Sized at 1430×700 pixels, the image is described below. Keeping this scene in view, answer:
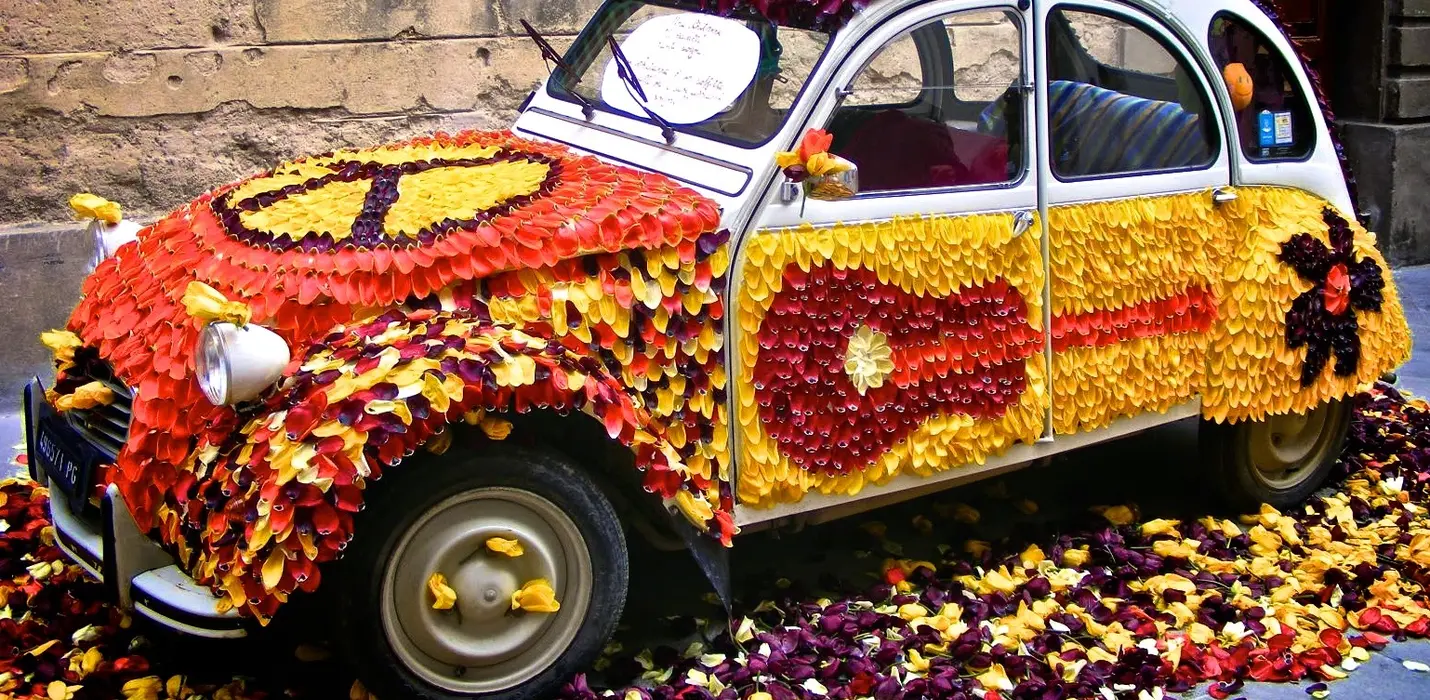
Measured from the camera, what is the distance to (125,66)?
6688 millimetres

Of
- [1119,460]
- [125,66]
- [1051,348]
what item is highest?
[125,66]

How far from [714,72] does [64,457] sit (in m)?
2.09

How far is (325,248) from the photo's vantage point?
3.50 meters

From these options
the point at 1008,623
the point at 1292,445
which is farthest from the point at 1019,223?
the point at 1292,445

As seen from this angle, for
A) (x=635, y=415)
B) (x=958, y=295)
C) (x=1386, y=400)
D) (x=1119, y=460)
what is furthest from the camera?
(x=1386, y=400)

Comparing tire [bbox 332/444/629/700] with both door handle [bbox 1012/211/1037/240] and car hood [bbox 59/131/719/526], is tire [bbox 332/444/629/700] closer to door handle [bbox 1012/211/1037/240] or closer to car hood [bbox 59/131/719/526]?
car hood [bbox 59/131/719/526]

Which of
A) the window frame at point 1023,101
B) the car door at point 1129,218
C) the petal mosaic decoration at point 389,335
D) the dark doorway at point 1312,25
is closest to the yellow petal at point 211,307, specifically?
the petal mosaic decoration at point 389,335

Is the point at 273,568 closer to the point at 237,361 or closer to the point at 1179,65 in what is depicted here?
the point at 237,361

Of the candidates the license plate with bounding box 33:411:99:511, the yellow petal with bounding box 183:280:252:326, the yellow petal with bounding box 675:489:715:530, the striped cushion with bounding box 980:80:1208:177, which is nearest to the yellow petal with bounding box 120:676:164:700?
the license plate with bounding box 33:411:99:511

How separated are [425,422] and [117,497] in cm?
81

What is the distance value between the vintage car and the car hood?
0.03 ft

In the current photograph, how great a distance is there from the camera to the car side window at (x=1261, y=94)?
4.65 m

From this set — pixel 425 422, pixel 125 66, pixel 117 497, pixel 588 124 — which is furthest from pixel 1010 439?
pixel 125 66

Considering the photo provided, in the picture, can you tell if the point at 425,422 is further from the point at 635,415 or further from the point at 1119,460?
the point at 1119,460
